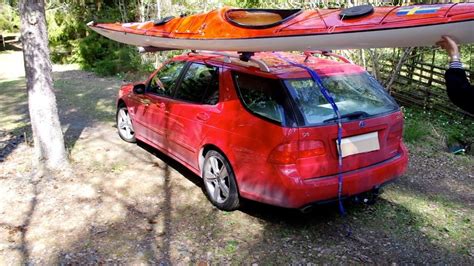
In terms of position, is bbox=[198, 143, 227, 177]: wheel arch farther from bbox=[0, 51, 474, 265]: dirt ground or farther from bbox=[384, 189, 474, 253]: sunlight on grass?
bbox=[384, 189, 474, 253]: sunlight on grass

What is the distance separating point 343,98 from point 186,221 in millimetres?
1954

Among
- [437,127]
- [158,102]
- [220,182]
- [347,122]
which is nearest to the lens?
[347,122]

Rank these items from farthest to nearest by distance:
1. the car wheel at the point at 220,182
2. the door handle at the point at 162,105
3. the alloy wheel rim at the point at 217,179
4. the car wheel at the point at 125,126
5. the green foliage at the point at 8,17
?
the green foliage at the point at 8,17, the car wheel at the point at 125,126, the door handle at the point at 162,105, the alloy wheel rim at the point at 217,179, the car wheel at the point at 220,182

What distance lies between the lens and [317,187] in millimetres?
3428

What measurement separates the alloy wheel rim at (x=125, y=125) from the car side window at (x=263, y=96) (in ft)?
9.42

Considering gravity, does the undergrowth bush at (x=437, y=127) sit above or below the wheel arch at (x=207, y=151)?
below

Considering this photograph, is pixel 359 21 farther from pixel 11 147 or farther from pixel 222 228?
pixel 11 147

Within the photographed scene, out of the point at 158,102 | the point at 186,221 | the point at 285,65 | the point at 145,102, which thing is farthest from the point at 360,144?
the point at 145,102

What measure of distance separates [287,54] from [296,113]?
140 centimetres

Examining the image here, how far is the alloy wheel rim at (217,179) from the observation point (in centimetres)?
412

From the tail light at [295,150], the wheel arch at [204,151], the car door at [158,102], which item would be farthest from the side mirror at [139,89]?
the tail light at [295,150]

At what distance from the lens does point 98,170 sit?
17.0 feet

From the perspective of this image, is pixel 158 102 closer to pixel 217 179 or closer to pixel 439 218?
pixel 217 179

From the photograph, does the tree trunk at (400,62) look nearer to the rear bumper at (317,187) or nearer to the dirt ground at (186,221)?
the dirt ground at (186,221)
